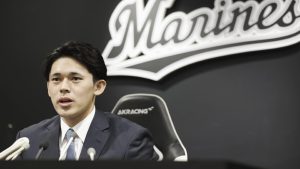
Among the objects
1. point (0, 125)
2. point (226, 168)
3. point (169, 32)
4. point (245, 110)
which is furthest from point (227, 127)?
point (226, 168)

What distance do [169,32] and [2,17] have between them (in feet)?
5.57

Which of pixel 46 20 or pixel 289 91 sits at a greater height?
pixel 46 20

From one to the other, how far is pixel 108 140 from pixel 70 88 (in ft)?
1.02

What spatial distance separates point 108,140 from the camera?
2363 mm

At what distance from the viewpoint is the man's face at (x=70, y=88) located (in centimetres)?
242

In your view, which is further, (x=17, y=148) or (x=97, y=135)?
(x=97, y=135)

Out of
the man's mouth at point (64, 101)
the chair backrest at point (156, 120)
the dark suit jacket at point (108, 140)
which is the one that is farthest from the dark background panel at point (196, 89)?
the man's mouth at point (64, 101)

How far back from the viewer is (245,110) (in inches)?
154

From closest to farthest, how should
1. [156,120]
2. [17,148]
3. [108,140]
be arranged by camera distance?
[17,148], [108,140], [156,120]

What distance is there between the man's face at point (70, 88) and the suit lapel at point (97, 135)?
0.24 feet

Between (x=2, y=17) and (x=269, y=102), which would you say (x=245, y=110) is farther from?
(x=2, y=17)

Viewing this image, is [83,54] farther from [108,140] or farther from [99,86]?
[108,140]

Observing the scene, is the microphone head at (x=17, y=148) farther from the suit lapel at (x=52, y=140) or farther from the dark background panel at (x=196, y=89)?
the dark background panel at (x=196, y=89)

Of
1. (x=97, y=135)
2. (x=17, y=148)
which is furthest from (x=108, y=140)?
(x=17, y=148)
